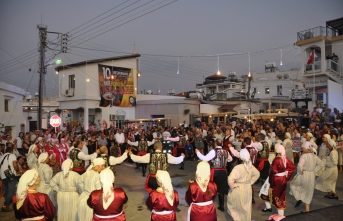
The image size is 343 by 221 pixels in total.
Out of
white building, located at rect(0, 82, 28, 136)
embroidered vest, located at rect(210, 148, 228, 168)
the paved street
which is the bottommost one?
the paved street

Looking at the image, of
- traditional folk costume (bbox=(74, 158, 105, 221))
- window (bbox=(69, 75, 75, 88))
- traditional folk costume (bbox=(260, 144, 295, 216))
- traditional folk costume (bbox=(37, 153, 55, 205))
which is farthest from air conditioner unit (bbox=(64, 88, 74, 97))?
traditional folk costume (bbox=(260, 144, 295, 216))

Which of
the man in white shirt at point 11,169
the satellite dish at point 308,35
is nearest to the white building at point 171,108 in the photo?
the satellite dish at point 308,35

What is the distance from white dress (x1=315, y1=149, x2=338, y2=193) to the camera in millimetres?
7705

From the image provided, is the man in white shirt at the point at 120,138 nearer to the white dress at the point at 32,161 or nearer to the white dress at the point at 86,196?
the white dress at the point at 32,161

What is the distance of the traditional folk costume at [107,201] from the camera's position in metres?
3.97

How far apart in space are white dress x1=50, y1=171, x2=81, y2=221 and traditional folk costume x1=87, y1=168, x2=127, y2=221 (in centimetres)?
168

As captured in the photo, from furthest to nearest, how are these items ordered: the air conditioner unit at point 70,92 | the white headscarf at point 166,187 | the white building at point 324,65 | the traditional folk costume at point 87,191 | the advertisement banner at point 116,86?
the air conditioner unit at point 70,92, the advertisement banner at point 116,86, the white building at point 324,65, the traditional folk costume at point 87,191, the white headscarf at point 166,187

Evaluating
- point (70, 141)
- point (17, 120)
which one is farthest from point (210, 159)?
point (17, 120)

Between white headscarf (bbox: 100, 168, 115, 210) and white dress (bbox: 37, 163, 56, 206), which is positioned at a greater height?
white headscarf (bbox: 100, 168, 115, 210)

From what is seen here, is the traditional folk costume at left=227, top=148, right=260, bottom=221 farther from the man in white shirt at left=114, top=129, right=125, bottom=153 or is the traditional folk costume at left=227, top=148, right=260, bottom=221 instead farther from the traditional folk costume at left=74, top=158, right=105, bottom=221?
the man in white shirt at left=114, top=129, right=125, bottom=153

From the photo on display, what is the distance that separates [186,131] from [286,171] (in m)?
9.80

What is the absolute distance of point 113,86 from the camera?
2720 cm

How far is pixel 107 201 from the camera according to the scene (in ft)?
13.1

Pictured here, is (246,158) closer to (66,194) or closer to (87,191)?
(87,191)
